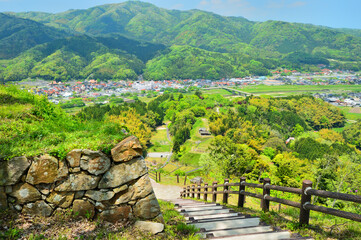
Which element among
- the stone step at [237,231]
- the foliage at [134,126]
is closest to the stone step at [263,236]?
the stone step at [237,231]

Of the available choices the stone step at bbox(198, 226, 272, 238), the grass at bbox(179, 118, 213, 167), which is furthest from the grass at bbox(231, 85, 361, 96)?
the stone step at bbox(198, 226, 272, 238)

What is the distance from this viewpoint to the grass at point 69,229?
3.83 m

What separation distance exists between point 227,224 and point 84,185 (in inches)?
125

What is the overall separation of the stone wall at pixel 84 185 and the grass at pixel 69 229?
124mm

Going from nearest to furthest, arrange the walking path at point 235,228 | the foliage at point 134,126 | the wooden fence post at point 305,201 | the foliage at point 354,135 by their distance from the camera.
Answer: the walking path at point 235,228
the wooden fence post at point 305,201
the foliage at point 134,126
the foliage at point 354,135

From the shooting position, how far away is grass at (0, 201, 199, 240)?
383cm

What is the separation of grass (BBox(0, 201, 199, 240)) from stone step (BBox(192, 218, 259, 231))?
0.51 metres

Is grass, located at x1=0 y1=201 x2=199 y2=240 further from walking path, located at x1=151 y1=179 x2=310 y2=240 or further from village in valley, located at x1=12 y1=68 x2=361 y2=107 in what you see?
village in valley, located at x1=12 y1=68 x2=361 y2=107

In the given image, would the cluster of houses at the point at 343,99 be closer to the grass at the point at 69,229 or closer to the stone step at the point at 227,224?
the stone step at the point at 227,224

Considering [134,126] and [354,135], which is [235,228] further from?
[354,135]

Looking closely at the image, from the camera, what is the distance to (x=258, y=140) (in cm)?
6222

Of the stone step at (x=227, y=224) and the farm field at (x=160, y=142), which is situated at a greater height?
the stone step at (x=227, y=224)

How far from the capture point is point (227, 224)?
4891 millimetres

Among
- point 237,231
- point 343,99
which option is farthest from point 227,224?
point 343,99
